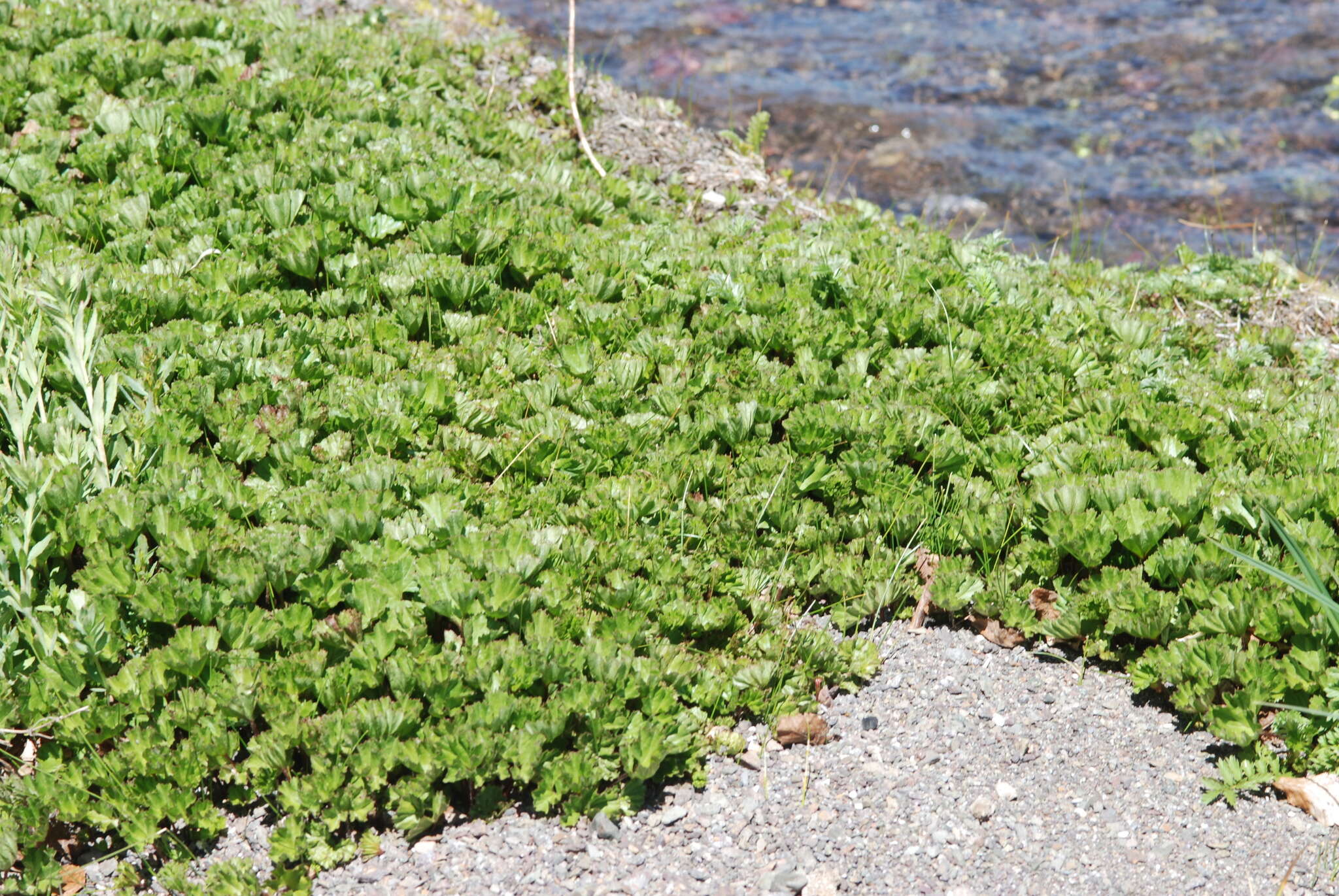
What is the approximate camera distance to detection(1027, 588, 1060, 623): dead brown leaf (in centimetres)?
441

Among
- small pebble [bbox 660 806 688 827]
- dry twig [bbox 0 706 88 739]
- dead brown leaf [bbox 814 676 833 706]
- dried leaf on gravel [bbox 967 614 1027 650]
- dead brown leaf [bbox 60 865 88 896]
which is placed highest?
dry twig [bbox 0 706 88 739]

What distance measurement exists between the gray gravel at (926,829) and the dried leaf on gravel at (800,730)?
39 mm

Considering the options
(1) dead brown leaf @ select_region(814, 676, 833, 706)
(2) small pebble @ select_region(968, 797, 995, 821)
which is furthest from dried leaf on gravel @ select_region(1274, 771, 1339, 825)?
(1) dead brown leaf @ select_region(814, 676, 833, 706)

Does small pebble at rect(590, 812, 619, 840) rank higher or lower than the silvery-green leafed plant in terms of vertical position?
lower

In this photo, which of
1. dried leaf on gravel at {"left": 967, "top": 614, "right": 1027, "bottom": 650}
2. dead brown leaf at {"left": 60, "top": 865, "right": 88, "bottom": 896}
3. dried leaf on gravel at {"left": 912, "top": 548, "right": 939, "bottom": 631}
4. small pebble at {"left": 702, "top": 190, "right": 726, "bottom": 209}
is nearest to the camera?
dead brown leaf at {"left": 60, "top": 865, "right": 88, "bottom": 896}

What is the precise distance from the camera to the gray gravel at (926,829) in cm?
339

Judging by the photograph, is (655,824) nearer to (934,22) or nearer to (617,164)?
(617,164)

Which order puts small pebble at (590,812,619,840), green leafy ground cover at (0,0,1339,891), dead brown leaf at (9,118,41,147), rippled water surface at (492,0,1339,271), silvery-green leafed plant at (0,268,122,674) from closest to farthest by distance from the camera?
small pebble at (590,812,619,840) < green leafy ground cover at (0,0,1339,891) < silvery-green leafed plant at (0,268,122,674) < dead brown leaf at (9,118,41,147) < rippled water surface at (492,0,1339,271)

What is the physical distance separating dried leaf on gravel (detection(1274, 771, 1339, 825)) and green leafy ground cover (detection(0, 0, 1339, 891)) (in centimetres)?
11

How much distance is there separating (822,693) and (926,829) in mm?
673

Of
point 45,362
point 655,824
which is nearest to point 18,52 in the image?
point 45,362

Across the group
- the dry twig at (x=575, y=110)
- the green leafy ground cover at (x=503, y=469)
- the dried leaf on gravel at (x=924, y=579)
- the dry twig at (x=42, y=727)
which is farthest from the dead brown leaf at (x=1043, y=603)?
the dry twig at (x=575, y=110)

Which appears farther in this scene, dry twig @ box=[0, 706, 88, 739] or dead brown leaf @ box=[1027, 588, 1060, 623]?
dead brown leaf @ box=[1027, 588, 1060, 623]

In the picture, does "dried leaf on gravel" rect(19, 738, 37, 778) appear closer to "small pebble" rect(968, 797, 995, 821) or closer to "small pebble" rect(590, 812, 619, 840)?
"small pebble" rect(590, 812, 619, 840)
